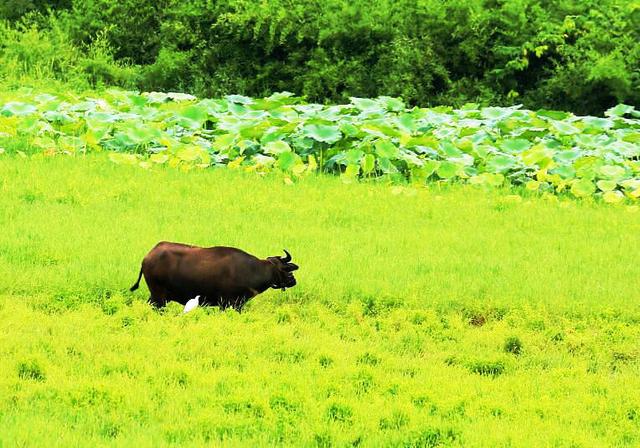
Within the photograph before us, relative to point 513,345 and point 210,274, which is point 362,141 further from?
point 513,345

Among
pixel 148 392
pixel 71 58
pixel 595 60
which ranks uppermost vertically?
pixel 148 392

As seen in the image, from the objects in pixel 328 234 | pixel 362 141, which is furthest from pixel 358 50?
pixel 328 234

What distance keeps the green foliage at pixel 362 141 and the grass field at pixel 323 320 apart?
1.88 feet

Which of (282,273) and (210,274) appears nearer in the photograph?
(210,274)

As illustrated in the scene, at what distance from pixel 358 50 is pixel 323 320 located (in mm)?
12855

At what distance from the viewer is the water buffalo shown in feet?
25.8

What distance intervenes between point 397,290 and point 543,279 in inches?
48.3

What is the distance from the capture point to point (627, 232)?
10828 mm

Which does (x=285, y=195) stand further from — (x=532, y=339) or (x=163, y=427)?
(x=163, y=427)

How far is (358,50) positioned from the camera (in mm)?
20453

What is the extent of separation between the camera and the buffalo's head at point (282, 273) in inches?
317

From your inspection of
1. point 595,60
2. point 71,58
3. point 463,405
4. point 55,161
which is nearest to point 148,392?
point 463,405

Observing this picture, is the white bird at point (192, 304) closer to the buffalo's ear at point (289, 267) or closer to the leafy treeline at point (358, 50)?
the buffalo's ear at point (289, 267)

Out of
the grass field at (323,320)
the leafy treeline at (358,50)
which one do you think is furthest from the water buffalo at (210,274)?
the leafy treeline at (358,50)
